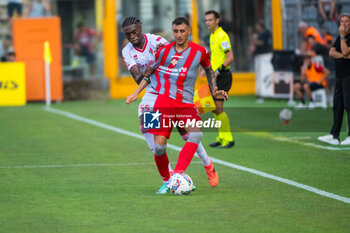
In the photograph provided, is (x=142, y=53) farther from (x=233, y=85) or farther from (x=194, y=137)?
(x=233, y=85)

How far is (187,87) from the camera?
27.9 ft

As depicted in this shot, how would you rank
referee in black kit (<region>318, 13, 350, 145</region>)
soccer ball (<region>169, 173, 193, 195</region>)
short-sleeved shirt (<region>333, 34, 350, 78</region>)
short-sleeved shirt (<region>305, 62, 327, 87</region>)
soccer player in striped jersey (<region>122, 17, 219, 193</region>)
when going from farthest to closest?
short-sleeved shirt (<region>305, 62, 327, 87</region>) < short-sleeved shirt (<region>333, 34, 350, 78</region>) < referee in black kit (<region>318, 13, 350, 145</region>) < soccer player in striped jersey (<region>122, 17, 219, 193</region>) < soccer ball (<region>169, 173, 193, 195</region>)

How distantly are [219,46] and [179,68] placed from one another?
4252 millimetres

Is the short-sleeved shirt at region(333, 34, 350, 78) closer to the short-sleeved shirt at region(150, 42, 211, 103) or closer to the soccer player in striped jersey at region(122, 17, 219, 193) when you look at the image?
the soccer player in striped jersey at region(122, 17, 219, 193)

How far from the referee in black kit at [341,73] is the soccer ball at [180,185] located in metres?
4.89

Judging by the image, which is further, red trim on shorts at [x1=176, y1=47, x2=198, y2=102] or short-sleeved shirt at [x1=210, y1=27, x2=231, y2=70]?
short-sleeved shirt at [x1=210, y1=27, x2=231, y2=70]

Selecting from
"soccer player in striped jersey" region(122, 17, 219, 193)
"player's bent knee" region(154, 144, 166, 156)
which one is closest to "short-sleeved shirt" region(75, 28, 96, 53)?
"soccer player in striped jersey" region(122, 17, 219, 193)

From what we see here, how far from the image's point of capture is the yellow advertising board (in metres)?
22.9

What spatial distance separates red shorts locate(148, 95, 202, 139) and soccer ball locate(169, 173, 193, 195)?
1.53 ft

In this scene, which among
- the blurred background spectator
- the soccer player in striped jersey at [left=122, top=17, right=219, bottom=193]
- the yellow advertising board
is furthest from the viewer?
the blurred background spectator

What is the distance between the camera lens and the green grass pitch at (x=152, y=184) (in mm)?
6855

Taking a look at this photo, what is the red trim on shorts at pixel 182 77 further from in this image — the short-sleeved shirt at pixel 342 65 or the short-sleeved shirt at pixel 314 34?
the short-sleeved shirt at pixel 314 34

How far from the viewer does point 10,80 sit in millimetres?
22969

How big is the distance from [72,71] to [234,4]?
5.85 m
